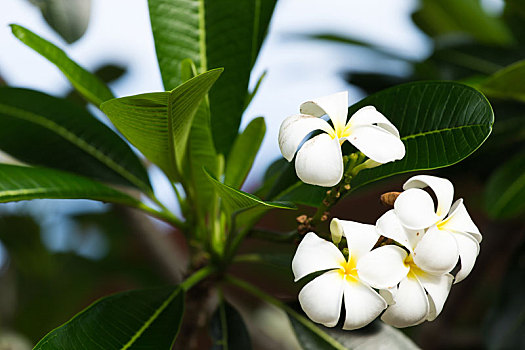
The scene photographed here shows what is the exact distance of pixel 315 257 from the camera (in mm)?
434

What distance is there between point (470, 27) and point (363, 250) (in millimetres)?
1106

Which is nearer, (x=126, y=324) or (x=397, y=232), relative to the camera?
(x=397, y=232)

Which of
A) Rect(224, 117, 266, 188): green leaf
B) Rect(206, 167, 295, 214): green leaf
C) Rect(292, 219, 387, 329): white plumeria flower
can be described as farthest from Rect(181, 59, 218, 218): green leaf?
Rect(292, 219, 387, 329): white plumeria flower

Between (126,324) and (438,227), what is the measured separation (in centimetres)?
34

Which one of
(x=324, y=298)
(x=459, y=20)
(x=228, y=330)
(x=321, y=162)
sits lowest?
(x=228, y=330)

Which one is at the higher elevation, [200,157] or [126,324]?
[200,157]

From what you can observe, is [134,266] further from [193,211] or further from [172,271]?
[193,211]

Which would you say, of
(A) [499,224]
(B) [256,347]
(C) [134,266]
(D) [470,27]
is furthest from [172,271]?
(D) [470,27]

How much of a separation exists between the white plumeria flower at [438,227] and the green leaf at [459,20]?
3.26ft

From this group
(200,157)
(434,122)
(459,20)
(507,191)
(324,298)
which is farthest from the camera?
(459,20)

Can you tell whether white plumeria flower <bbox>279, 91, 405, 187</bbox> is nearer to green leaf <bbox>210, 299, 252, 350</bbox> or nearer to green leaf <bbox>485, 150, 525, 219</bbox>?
green leaf <bbox>210, 299, 252, 350</bbox>

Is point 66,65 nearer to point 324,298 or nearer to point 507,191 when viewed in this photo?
point 324,298

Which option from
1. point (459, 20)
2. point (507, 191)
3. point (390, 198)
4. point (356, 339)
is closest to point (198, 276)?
point (356, 339)

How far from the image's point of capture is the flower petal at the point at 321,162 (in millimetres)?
433
